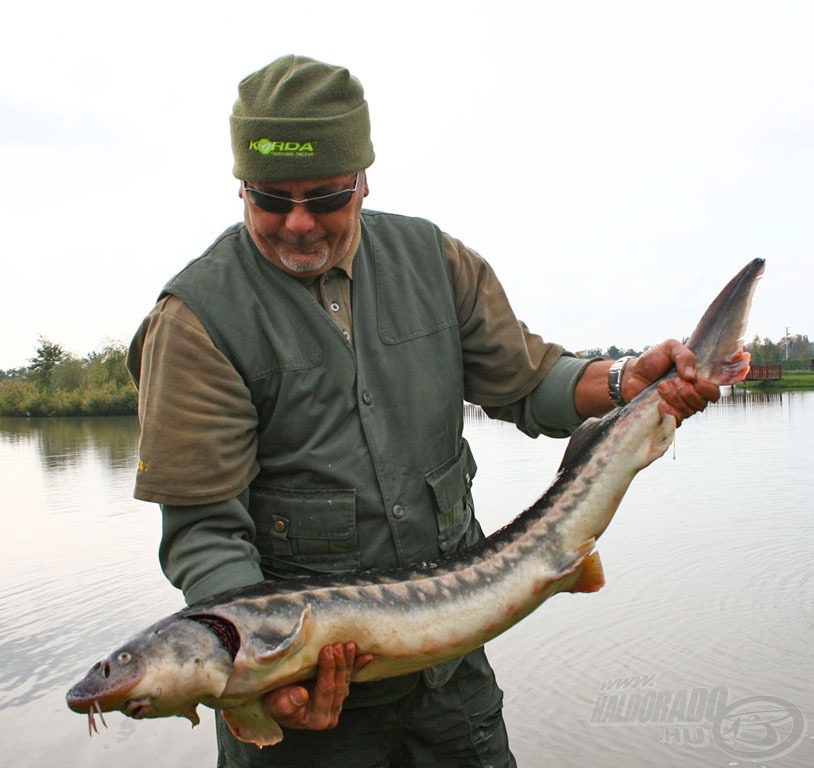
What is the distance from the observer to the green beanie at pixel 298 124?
348 centimetres

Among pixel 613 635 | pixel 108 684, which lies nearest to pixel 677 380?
pixel 108 684

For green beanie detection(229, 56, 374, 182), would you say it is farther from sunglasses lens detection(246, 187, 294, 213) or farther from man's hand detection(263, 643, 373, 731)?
man's hand detection(263, 643, 373, 731)

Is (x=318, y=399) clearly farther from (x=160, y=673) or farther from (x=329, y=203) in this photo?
(x=160, y=673)

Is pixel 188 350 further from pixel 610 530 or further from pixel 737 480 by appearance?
pixel 737 480

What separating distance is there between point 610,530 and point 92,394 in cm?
5314

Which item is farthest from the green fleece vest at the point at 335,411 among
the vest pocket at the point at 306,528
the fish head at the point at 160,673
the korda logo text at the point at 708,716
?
the korda logo text at the point at 708,716

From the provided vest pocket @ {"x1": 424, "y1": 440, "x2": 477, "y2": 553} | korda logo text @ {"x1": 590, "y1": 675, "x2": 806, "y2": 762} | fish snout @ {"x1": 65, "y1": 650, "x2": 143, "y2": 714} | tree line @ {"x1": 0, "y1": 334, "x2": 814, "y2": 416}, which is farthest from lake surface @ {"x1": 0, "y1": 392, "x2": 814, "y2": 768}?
tree line @ {"x1": 0, "y1": 334, "x2": 814, "y2": 416}

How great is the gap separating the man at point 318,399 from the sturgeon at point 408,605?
184 mm

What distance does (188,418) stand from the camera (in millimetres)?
3396

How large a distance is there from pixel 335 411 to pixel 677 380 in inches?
45.7

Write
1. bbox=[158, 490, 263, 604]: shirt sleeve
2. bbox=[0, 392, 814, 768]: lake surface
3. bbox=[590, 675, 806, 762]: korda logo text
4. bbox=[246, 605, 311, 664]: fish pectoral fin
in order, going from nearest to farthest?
bbox=[246, 605, 311, 664]: fish pectoral fin → bbox=[158, 490, 263, 604]: shirt sleeve → bbox=[590, 675, 806, 762]: korda logo text → bbox=[0, 392, 814, 768]: lake surface

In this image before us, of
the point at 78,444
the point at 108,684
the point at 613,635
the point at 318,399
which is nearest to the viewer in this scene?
the point at 108,684

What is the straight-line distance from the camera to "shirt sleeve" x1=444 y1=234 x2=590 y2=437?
392cm

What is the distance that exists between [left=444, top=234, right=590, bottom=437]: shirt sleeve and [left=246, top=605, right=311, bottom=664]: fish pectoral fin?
50.5 inches
